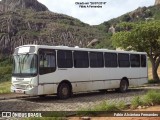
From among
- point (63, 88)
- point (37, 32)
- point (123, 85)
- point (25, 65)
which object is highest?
point (37, 32)

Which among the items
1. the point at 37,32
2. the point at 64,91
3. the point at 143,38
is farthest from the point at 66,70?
the point at 37,32

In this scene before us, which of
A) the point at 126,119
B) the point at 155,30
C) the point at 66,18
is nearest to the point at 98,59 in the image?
the point at 126,119

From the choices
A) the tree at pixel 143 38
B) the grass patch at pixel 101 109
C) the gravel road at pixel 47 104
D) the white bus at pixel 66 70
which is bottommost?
the gravel road at pixel 47 104

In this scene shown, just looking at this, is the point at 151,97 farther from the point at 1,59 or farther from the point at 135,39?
the point at 1,59

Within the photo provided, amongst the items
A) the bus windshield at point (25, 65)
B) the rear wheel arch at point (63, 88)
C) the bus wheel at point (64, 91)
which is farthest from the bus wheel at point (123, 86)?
the bus windshield at point (25, 65)

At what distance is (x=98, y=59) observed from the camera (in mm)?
23219

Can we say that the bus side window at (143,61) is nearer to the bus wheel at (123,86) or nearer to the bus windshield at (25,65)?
the bus wheel at (123,86)

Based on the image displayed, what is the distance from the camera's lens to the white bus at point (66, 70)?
18.9 metres

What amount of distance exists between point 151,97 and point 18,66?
736 centimetres

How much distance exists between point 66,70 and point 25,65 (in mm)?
2452

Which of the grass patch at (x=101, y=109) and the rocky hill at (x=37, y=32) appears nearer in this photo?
the grass patch at (x=101, y=109)

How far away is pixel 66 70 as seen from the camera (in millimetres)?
20578

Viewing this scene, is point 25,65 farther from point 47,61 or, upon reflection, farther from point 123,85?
point 123,85

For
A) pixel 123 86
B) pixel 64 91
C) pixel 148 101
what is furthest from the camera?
pixel 123 86
